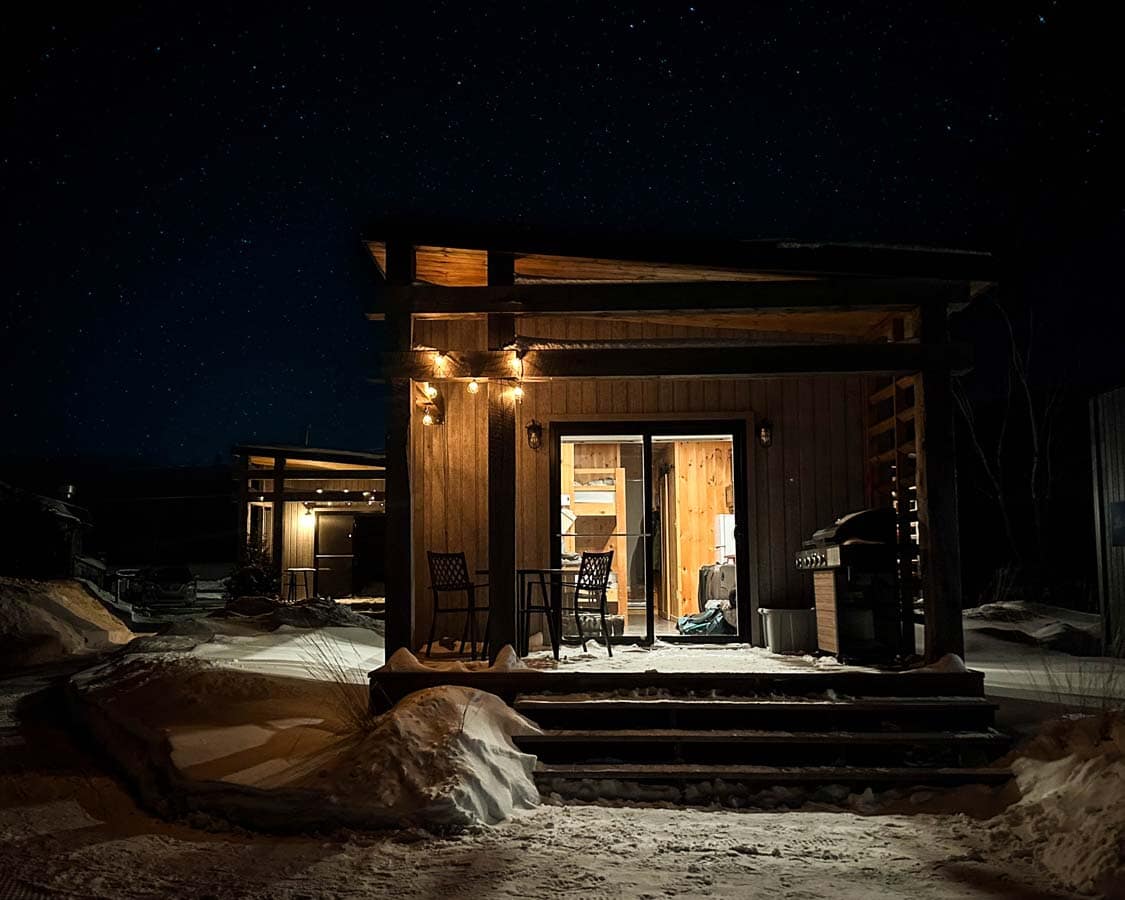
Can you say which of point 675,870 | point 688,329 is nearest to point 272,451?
point 688,329

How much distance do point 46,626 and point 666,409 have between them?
9.35m

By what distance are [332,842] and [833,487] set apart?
649 centimetres

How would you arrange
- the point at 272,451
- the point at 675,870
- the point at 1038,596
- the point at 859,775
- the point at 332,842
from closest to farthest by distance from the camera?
the point at 675,870
the point at 332,842
the point at 859,775
the point at 1038,596
the point at 272,451

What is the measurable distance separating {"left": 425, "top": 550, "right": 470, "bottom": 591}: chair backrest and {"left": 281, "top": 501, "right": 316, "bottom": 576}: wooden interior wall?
14431 millimetres

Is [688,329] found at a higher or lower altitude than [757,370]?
higher

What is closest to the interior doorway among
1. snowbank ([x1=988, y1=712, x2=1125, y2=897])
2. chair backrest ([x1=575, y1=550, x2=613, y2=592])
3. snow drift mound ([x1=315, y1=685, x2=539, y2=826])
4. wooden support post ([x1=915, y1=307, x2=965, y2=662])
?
chair backrest ([x1=575, y1=550, x2=613, y2=592])

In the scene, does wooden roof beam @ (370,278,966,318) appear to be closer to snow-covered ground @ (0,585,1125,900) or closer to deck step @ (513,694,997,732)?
snow-covered ground @ (0,585,1125,900)

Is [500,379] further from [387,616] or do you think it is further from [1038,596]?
[1038,596]

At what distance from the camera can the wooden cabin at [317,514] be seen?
20266 millimetres

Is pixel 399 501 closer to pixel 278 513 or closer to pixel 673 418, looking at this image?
pixel 673 418

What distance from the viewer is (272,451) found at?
804 inches

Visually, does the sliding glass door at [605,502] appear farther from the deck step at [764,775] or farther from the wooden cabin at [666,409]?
the deck step at [764,775]

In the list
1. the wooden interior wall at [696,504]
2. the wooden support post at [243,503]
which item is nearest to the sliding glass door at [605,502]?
the wooden interior wall at [696,504]

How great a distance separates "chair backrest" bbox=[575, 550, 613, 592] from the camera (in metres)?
8.33
